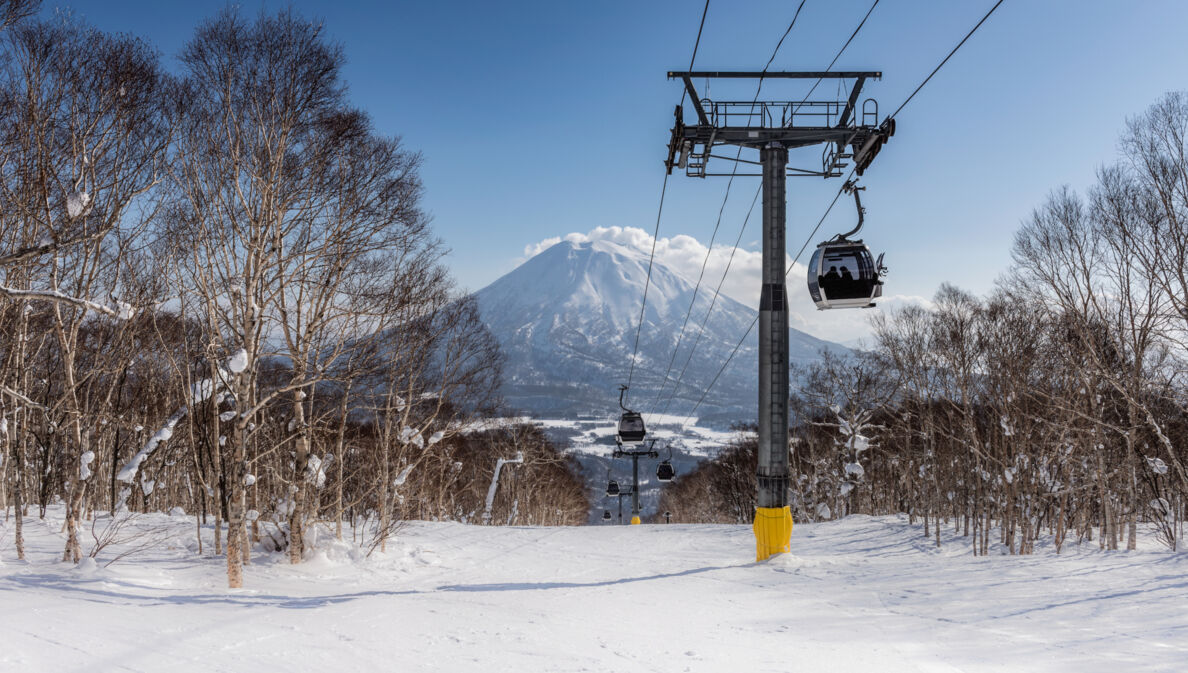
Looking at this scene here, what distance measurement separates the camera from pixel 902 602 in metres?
7.93

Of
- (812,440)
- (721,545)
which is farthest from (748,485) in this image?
(721,545)

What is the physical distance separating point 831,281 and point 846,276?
0.21m

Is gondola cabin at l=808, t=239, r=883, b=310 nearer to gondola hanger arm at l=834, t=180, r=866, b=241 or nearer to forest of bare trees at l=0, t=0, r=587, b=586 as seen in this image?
gondola hanger arm at l=834, t=180, r=866, b=241

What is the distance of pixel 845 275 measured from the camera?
954 centimetres

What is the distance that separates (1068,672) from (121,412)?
25.7 metres

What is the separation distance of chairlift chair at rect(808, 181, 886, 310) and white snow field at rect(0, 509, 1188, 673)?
3.84 meters

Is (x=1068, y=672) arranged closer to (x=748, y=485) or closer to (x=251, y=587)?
(x=251, y=587)

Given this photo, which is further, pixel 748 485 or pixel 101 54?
pixel 748 485

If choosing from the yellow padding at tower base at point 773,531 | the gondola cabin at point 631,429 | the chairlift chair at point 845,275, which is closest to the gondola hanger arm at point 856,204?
the chairlift chair at point 845,275

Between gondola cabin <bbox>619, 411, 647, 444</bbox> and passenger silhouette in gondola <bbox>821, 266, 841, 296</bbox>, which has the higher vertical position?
passenger silhouette in gondola <bbox>821, 266, 841, 296</bbox>

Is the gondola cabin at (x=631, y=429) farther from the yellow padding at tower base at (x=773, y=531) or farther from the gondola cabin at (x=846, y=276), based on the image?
the gondola cabin at (x=846, y=276)

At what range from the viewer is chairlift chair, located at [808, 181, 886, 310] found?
9.53 m

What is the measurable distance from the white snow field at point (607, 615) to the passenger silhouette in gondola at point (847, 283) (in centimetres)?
395

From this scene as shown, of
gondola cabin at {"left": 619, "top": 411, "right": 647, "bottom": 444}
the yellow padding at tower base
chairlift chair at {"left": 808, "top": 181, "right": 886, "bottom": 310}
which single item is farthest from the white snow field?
gondola cabin at {"left": 619, "top": 411, "right": 647, "bottom": 444}
